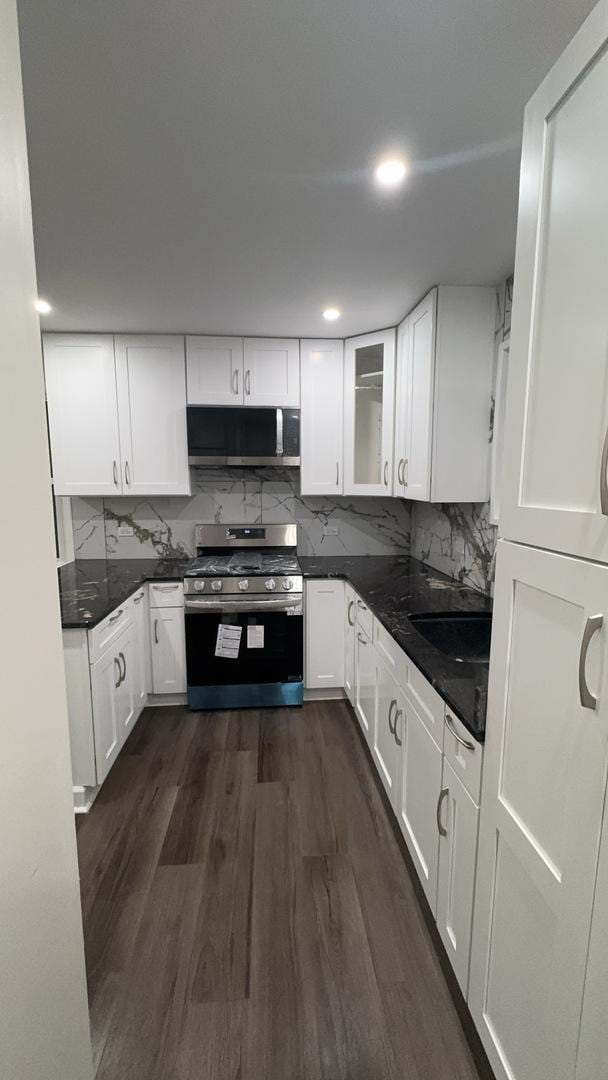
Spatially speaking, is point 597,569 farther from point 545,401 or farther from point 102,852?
point 102,852

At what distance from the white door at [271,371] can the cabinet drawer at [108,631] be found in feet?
4.96

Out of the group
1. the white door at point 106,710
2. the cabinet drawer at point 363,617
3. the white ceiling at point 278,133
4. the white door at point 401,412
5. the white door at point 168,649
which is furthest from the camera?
the white door at point 168,649

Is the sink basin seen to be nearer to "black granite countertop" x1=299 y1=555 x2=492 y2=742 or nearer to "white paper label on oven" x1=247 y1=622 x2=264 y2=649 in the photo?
"black granite countertop" x1=299 y1=555 x2=492 y2=742

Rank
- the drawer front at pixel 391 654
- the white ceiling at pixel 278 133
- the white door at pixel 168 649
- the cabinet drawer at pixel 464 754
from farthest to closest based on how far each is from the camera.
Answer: the white door at pixel 168 649 → the drawer front at pixel 391 654 → the cabinet drawer at pixel 464 754 → the white ceiling at pixel 278 133

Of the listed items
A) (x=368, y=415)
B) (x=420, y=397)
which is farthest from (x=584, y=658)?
(x=368, y=415)

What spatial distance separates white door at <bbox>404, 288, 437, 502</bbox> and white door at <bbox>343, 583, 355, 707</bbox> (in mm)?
749

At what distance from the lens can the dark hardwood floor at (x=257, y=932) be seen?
112 centimetres

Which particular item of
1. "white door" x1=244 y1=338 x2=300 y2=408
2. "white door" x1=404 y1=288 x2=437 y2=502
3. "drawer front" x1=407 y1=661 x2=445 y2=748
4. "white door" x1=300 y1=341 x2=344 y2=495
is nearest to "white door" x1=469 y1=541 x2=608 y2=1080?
"drawer front" x1=407 y1=661 x2=445 y2=748

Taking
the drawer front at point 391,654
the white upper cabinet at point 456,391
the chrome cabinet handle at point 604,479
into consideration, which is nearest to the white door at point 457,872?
the drawer front at point 391,654

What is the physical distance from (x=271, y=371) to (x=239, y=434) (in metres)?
0.48

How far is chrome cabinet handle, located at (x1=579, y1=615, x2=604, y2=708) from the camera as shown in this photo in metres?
0.66

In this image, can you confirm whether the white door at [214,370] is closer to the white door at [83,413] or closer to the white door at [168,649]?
the white door at [83,413]

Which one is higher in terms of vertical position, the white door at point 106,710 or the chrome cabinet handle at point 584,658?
the chrome cabinet handle at point 584,658

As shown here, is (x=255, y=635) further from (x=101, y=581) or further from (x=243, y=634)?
(x=101, y=581)
